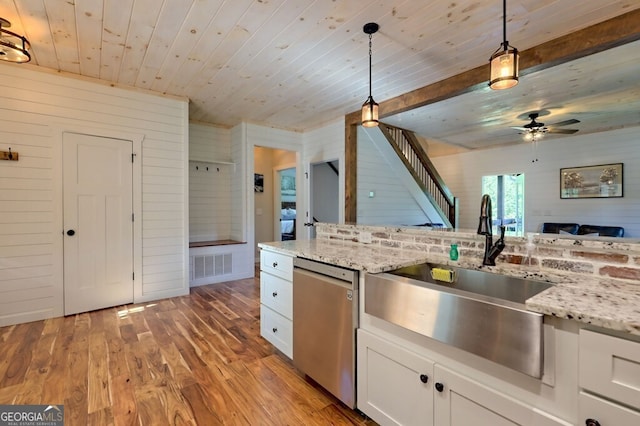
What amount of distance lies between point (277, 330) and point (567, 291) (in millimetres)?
1933

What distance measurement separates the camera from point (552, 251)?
5.06ft

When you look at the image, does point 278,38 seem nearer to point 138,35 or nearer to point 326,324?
point 138,35

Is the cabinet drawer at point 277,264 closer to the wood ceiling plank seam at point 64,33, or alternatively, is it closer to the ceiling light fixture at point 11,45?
the wood ceiling plank seam at point 64,33

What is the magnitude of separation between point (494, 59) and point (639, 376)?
5.76 ft

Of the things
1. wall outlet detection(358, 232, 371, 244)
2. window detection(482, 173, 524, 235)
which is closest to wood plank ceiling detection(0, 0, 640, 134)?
wall outlet detection(358, 232, 371, 244)

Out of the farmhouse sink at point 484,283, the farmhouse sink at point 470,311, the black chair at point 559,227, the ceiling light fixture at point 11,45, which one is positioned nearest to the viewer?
the farmhouse sink at point 470,311

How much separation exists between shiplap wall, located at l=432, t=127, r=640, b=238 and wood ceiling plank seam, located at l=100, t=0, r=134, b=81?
285 inches

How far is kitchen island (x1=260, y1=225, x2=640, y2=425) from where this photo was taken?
933 mm

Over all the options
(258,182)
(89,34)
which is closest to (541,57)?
(89,34)

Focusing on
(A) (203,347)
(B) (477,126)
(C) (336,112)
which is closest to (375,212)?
(C) (336,112)

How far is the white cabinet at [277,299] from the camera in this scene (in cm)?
230

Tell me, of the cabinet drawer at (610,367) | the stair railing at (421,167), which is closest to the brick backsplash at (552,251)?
the cabinet drawer at (610,367)

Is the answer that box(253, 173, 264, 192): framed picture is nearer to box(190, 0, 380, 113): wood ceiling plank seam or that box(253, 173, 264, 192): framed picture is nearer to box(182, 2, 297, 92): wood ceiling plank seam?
box(182, 2, 297, 92): wood ceiling plank seam

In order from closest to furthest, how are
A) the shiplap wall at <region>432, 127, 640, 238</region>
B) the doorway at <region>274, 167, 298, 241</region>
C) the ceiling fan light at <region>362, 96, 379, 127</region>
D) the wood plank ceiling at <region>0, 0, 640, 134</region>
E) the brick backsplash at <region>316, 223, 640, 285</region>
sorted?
the brick backsplash at <region>316, 223, 640, 285</region>, the wood plank ceiling at <region>0, 0, 640, 134</region>, the ceiling fan light at <region>362, 96, 379, 127</region>, the shiplap wall at <region>432, 127, 640, 238</region>, the doorway at <region>274, 167, 298, 241</region>
